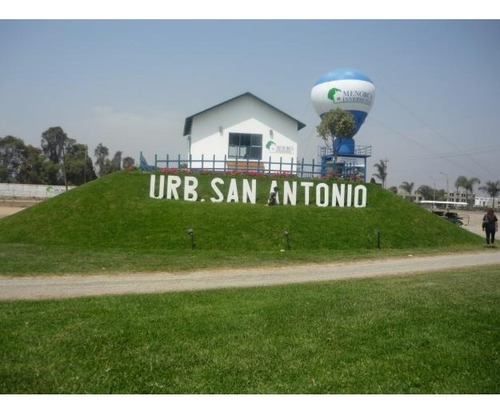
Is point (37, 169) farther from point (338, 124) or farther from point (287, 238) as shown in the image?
point (287, 238)

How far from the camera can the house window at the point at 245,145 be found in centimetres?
3600

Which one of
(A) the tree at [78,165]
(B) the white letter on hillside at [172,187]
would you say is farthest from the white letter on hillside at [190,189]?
(A) the tree at [78,165]

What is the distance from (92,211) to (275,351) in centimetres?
2019

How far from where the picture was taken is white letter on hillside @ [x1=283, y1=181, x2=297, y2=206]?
85.5 ft

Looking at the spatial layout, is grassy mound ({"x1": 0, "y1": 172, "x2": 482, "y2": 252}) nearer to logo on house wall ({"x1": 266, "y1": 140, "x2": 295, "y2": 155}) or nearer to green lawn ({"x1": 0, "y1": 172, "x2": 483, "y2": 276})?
green lawn ({"x1": 0, "y1": 172, "x2": 483, "y2": 276})

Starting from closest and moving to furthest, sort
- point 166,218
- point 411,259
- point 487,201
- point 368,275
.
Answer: point 368,275 < point 411,259 < point 166,218 < point 487,201

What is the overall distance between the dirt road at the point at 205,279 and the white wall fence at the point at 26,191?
73381 millimetres

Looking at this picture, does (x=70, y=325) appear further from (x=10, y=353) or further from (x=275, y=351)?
(x=275, y=351)

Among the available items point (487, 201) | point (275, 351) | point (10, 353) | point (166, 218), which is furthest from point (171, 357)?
point (487, 201)

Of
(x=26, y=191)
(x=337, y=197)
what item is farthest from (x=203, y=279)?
(x=26, y=191)

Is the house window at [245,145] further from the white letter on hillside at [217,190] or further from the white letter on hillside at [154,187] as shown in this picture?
the white letter on hillside at [154,187]

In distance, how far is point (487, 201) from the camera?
4980 inches

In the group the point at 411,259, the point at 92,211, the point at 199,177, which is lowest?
the point at 411,259

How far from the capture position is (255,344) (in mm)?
6188
